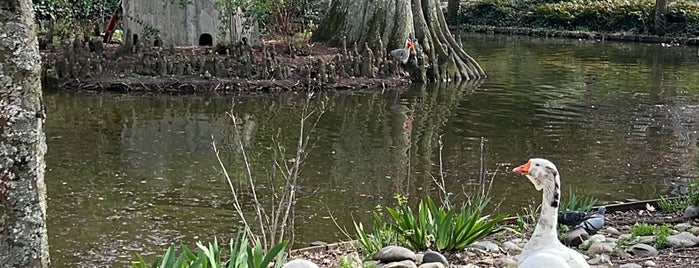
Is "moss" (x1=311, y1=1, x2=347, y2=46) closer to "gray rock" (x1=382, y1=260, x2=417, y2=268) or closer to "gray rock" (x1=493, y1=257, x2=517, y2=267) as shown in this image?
"gray rock" (x1=493, y1=257, x2=517, y2=267)

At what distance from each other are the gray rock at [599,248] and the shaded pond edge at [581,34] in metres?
26.6

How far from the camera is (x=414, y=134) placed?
1115 cm

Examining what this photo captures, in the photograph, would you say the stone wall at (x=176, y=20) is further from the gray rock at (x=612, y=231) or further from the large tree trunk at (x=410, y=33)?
the gray rock at (x=612, y=231)

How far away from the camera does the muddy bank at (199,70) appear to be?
570 inches

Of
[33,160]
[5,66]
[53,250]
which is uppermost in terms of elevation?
[5,66]

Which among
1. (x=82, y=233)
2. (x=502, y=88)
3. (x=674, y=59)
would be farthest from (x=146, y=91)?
(x=674, y=59)

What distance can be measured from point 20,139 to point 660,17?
31746 millimetres

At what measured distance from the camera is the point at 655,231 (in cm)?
576

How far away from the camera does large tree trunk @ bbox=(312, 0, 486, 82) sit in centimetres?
1712

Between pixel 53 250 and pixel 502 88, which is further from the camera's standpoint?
pixel 502 88

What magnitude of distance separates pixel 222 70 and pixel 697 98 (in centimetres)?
819

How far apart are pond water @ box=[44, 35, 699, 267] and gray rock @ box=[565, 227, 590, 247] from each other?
A: 1.24 metres

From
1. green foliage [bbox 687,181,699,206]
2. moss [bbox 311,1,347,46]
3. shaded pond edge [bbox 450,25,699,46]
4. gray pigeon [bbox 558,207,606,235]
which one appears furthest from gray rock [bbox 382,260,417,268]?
shaded pond edge [bbox 450,25,699,46]

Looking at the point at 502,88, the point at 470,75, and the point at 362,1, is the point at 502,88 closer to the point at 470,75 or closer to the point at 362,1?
the point at 470,75
